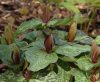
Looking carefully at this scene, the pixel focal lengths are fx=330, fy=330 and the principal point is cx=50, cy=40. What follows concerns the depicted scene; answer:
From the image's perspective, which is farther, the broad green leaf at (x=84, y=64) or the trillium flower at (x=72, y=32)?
the trillium flower at (x=72, y=32)

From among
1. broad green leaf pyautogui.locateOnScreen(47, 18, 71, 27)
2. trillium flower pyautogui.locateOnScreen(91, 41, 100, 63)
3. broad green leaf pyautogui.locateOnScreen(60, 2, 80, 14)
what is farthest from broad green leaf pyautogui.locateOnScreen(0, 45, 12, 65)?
broad green leaf pyautogui.locateOnScreen(60, 2, 80, 14)

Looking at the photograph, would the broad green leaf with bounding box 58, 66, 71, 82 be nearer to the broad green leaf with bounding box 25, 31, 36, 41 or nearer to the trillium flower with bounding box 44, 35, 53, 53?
the trillium flower with bounding box 44, 35, 53, 53

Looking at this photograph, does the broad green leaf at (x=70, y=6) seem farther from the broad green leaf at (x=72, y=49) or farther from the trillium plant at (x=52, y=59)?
the broad green leaf at (x=72, y=49)

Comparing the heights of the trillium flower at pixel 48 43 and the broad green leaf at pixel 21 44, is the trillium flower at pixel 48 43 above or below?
above

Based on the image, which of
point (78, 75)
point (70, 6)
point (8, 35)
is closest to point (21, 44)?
point (8, 35)

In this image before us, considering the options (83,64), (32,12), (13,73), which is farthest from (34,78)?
(32,12)

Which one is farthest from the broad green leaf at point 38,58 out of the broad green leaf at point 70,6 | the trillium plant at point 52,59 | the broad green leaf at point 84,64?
the broad green leaf at point 70,6

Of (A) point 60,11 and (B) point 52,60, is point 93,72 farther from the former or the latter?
(A) point 60,11

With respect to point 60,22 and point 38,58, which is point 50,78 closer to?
point 38,58
